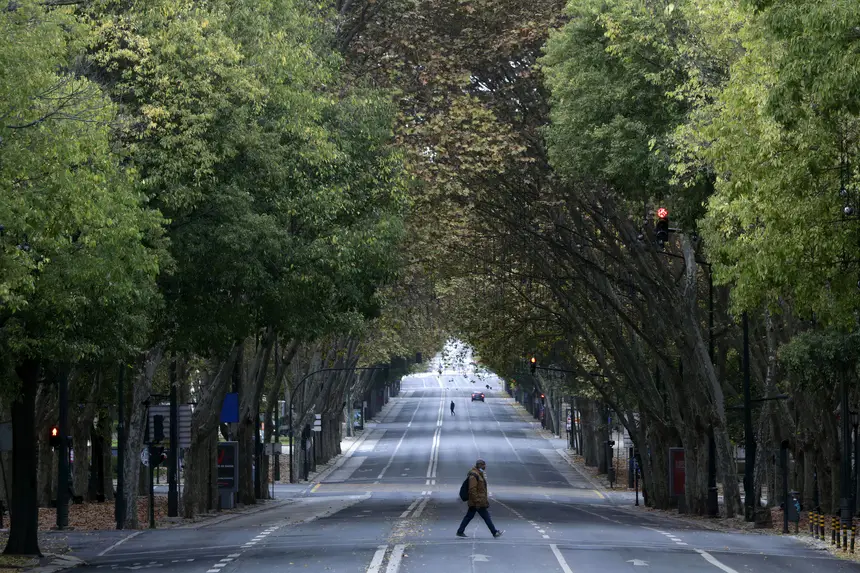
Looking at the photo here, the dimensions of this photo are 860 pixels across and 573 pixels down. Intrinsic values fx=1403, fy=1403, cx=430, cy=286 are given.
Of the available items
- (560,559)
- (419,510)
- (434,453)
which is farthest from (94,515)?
(434,453)

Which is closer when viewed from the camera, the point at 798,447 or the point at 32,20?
the point at 32,20

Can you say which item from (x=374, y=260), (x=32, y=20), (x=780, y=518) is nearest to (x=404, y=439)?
(x=780, y=518)

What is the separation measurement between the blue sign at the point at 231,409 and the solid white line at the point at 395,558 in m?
20.9

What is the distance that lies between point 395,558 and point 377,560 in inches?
14.3

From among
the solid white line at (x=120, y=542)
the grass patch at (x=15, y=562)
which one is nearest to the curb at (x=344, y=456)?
the solid white line at (x=120, y=542)

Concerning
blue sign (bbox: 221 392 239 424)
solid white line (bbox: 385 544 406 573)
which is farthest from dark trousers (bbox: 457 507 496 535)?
blue sign (bbox: 221 392 239 424)

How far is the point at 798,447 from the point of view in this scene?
41.7 m

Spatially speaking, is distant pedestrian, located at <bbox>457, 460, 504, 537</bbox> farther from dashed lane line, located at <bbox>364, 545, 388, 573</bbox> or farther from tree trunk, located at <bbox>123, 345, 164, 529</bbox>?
tree trunk, located at <bbox>123, 345, 164, 529</bbox>

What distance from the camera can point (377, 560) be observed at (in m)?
21.0

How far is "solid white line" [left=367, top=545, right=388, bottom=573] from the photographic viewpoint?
19625 millimetres

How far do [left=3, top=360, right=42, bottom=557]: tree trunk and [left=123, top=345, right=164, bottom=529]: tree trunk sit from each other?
10003 mm

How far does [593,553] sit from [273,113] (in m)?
10.4

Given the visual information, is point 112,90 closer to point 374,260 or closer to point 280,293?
point 280,293

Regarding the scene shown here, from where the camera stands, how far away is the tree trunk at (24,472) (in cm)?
2461
